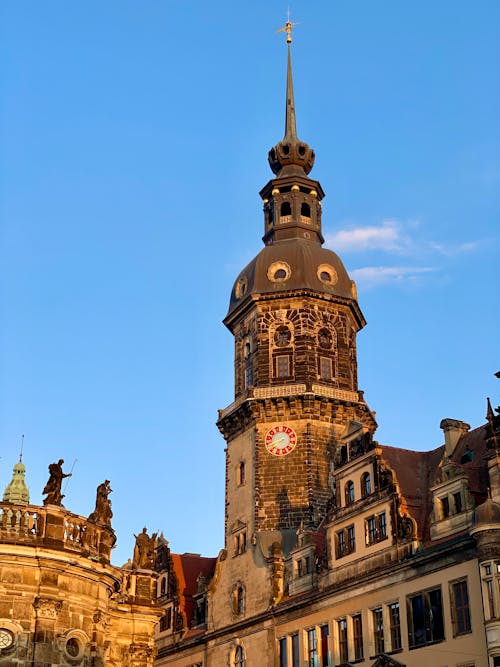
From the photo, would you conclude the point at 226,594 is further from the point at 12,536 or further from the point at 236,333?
the point at 12,536

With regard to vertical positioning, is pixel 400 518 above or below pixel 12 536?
above

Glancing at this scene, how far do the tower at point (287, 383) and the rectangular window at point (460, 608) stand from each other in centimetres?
1748

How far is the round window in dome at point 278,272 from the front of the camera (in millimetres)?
69000

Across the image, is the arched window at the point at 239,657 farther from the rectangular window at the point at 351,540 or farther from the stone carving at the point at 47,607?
the stone carving at the point at 47,607

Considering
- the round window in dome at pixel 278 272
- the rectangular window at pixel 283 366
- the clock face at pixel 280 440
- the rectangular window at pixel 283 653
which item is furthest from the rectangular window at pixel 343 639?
the round window in dome at pixel 278 272

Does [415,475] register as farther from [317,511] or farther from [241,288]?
[241,288]

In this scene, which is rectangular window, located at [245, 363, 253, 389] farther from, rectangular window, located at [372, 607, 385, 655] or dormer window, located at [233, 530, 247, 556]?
rectangular window, located at [372, 607, 385, 655]

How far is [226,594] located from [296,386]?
45.5 feet

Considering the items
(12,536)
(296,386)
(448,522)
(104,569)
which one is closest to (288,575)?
(296,386)

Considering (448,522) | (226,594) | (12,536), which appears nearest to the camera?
(12,536)

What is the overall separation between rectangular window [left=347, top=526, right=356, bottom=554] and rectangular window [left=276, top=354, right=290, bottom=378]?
16.3m

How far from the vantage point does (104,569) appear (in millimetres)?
39375

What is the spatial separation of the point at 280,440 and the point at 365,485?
13.6 meters

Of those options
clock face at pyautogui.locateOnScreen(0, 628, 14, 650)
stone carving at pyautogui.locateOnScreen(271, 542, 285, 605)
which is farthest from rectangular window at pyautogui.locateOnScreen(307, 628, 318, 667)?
clock face at pyautogui.locateOnScreen(0, 628, 14, 650)
